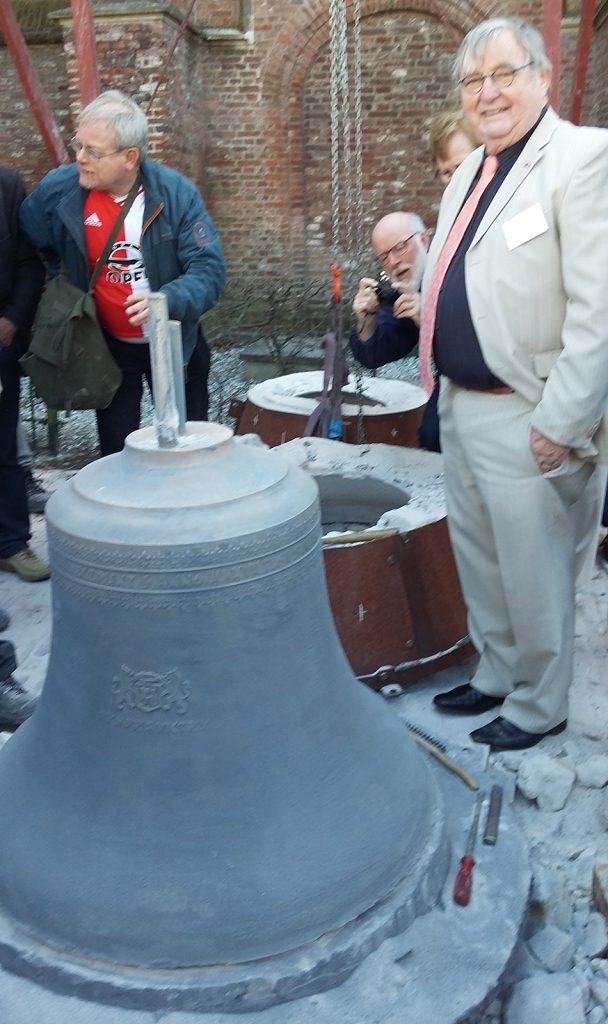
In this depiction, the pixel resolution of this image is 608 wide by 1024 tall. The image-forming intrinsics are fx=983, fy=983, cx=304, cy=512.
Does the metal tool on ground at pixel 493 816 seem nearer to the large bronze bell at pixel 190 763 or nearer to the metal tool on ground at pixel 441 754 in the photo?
the metal tool on ground at pixel 441 754

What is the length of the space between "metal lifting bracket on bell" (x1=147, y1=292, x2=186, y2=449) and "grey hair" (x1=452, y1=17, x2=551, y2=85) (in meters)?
1.14

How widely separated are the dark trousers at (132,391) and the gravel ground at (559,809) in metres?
0.73

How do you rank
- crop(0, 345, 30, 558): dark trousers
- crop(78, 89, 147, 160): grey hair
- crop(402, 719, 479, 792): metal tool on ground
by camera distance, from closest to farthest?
crop(402, 719, 479, 792): metal tool on ground, crop(78, 89, 147, 160): grey hair, crop(0, 345, 30, 558): dark trousers

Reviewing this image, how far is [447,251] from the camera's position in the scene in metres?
2.58

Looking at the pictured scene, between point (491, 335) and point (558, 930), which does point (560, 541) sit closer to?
point (491, 335)

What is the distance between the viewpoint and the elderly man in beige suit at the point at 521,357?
231 centimetres

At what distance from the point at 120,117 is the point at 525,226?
1.71m

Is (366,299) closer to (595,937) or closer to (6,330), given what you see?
(6,330)

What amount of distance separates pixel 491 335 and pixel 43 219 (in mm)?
2018

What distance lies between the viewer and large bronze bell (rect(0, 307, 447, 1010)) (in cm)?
170

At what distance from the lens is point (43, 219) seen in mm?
3693

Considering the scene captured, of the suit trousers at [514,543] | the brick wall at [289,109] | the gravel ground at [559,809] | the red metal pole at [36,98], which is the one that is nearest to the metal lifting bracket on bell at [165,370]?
the suit trousers at [514,543]

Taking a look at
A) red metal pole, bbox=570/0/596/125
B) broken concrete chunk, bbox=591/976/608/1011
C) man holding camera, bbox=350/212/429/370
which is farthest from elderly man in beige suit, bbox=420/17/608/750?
red metal pole, bbox=570/0/596/125

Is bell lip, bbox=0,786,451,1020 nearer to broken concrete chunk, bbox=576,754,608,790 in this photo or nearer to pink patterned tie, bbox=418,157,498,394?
broken concrete chunk, bbox=576,754,608,790
